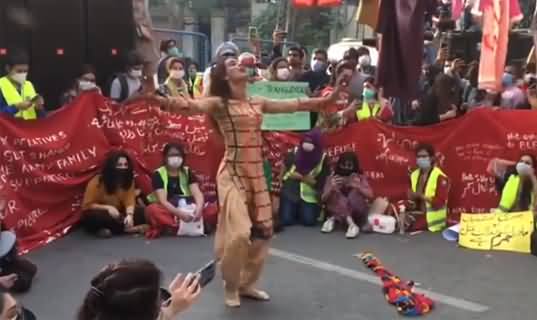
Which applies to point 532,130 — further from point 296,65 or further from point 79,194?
point 79,194

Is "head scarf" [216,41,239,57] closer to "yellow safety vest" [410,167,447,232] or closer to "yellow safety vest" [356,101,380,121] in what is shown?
"yellow safety vest" [356,101,380,121]

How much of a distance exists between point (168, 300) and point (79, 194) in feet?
17.7

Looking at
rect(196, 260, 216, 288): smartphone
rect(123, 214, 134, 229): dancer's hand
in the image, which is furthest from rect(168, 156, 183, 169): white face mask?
rect(196, 260, 216, 288): smartphone

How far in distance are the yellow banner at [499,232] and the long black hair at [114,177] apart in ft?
10.7

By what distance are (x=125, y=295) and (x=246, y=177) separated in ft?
10.4

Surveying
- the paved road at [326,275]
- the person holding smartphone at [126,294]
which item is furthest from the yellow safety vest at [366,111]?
the person holding smartphone at [126,294]

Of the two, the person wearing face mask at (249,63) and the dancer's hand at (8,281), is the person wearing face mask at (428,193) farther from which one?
the dancer's hand at (8,281)

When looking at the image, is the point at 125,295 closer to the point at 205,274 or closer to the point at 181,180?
the point at 205,274

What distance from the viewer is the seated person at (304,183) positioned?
8.32m

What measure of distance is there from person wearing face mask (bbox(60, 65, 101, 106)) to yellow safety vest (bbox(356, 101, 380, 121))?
2939 mm

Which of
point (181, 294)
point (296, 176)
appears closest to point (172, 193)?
point (296, 176)

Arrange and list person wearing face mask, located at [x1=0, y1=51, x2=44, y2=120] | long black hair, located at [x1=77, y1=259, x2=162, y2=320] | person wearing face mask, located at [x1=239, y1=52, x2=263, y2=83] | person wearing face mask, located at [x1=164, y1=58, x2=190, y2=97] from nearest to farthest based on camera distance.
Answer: long black hair, located at [x1=77, y1=259, x2=162, y2=320] → person wearing face mask, located at [x1=239, y1=52, x2=263, y2=83] → person wearing face mask, located at [x1=0, y1=51, x2=44, y2=120] → person wearing face mask, located at [x1=164, y1=58, x2=190, y2=97]

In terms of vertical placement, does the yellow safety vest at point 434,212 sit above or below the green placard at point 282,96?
below

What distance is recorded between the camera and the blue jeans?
326 inches
